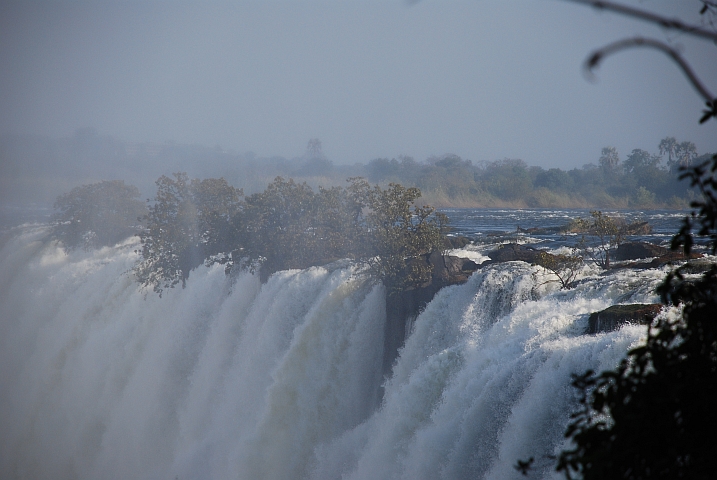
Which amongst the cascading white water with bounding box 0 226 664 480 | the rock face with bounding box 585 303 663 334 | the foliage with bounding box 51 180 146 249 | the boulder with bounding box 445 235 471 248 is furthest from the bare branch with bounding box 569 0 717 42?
the foliage with bounding box 51 180 146 249

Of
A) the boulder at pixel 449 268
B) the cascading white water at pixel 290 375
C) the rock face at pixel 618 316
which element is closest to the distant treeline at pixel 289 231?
the boulder at pixel 449 268

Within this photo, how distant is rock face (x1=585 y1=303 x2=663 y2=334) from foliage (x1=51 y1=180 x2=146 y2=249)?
35.3 metres

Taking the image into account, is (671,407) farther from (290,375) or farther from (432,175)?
(432,175)

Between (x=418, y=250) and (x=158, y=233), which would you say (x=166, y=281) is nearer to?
(x=158, y=233)

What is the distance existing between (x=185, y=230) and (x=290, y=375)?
13845mm

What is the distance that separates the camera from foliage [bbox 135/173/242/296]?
27.2 metres

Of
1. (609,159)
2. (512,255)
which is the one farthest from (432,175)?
(512,255)

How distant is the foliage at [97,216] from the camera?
4131cm

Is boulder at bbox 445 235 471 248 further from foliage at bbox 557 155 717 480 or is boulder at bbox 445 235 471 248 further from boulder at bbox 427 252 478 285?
foliage at bbox 557 155 717 480

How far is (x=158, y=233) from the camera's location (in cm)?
2891

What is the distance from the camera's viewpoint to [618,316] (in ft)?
32.7

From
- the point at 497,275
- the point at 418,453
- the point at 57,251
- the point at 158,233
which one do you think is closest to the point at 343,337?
the point at 497,275

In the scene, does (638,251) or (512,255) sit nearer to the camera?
(638,251)

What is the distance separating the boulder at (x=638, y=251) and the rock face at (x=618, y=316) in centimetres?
702
